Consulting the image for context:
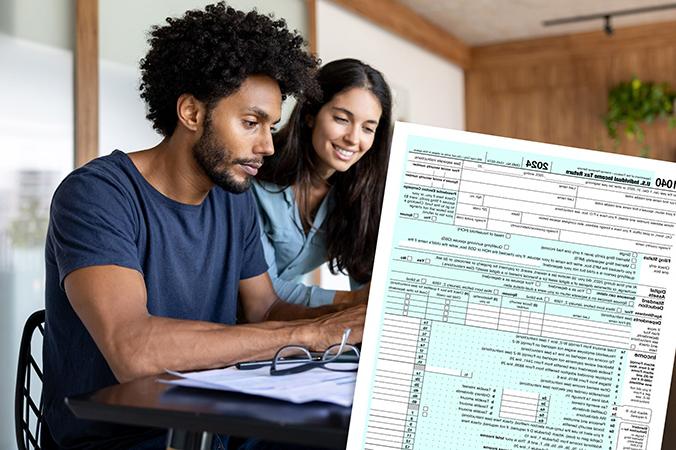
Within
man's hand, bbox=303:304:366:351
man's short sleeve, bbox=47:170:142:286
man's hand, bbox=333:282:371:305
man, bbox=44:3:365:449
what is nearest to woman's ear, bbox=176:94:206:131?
man, bbox=44:3:365:449

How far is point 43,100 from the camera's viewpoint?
2.98 meters

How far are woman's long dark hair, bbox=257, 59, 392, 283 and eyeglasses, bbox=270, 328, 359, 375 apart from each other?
3.08 feet

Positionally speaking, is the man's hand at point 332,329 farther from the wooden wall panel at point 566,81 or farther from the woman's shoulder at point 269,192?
the wooden wall panel at point 566,81

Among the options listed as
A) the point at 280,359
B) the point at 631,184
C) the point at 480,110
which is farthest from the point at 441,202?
the point at 480,110

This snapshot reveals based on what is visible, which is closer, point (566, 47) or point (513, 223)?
point (513, 223)

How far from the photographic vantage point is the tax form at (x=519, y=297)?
0.80 meters

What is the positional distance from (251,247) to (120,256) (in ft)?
1.64

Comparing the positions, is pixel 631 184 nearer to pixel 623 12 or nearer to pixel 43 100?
pixel 43 100

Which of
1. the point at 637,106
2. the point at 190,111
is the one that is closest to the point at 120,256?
the point at 190,111

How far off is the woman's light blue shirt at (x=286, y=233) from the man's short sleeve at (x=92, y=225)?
26.7 inches

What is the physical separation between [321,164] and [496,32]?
4.89 metres

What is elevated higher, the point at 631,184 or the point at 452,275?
the point at 631,184

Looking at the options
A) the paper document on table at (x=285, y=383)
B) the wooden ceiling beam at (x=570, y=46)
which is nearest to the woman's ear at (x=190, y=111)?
the paper document on table at (x=285, y=383)

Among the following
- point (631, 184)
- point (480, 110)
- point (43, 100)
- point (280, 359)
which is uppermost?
point (480, 110)
